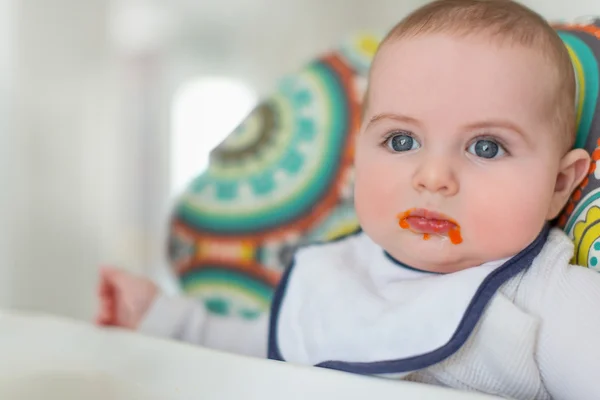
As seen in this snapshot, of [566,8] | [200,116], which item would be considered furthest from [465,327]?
[200,116]

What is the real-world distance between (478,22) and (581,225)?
0.20m

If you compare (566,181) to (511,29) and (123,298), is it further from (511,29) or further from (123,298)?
(123,298)

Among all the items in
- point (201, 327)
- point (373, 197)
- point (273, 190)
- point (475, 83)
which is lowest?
point (201, 327)

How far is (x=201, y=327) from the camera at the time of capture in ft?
2.90

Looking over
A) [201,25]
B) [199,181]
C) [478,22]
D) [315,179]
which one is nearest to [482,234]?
[478,22]

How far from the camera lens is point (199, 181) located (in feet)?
3.49

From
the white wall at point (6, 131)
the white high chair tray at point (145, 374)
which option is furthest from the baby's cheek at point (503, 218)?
the white wall at point (6, 131)

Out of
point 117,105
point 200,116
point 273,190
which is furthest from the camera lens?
point 200,116

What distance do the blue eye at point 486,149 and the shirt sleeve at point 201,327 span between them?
344mm

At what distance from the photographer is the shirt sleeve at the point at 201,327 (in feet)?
2.81

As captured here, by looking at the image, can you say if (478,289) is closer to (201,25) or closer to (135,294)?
(135,294)

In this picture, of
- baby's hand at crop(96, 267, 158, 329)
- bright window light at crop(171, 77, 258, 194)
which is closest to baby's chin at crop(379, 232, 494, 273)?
baby's hand at crop(96, 267, 158, 329)

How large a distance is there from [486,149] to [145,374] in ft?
1.05

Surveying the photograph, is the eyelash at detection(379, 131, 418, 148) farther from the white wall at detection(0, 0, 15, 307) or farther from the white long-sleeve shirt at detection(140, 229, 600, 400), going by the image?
the white wall at detection(0, 0, 15, 307)
